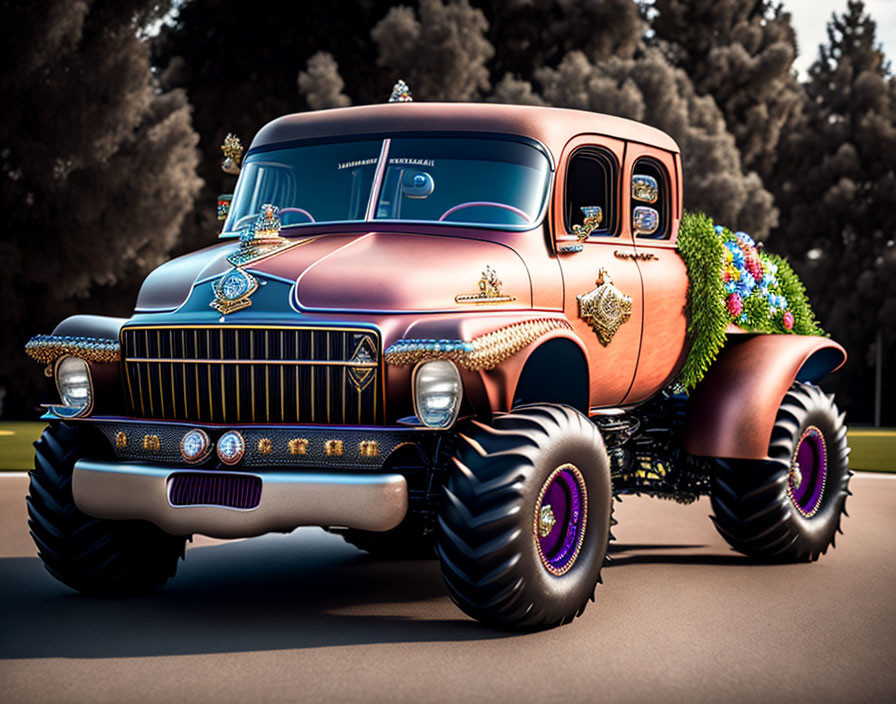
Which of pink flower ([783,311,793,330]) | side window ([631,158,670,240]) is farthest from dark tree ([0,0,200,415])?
side window ([631,158,670,240])

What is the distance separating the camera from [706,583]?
8.39 meters

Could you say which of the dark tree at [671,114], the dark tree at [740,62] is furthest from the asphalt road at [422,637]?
the dark tree at [740,62]

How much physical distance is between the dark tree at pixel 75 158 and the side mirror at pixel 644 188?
72.1ft

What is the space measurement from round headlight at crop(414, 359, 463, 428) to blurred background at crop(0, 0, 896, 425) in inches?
633

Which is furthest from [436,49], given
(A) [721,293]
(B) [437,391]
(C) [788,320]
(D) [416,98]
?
(B) [437,391]

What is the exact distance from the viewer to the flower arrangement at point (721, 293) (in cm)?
895

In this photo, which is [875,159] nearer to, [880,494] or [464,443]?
[880,494]

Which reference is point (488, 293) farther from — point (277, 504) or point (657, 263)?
point (657, 263)

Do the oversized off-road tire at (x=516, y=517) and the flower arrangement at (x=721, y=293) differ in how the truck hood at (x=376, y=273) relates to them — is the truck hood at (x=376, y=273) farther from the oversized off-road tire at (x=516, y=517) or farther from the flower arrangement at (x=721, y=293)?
the flower arrangement at (x=721, y=293)

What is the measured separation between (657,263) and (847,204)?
134 ft

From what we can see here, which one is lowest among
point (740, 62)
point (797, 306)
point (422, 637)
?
point (422, 637)

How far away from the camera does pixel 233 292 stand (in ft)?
22.4

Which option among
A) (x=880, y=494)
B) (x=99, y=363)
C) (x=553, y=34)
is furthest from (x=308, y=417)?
(x=553, y=34)

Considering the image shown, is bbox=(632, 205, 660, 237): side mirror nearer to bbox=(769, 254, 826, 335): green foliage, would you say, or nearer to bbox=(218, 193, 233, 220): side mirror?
bbox=(769, 254, 826, 335): green foliage
